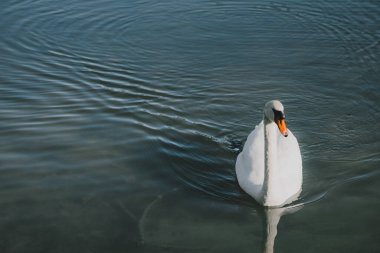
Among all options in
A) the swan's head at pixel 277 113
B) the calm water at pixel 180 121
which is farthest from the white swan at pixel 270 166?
the calm water at pixel 180 121

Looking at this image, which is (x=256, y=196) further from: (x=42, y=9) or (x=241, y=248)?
(x=42, y=9)

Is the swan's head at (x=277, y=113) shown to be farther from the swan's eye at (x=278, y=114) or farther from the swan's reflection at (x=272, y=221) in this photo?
the swan's reflection at (x=272, y=221)

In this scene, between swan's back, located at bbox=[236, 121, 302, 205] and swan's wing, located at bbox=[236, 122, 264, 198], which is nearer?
swan's back, located at bbox=[236, 121, 302, 205]

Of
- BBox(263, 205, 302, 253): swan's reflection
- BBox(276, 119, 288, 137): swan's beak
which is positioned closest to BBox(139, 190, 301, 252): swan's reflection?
BBox(263, 205, 302, 253): swan's reflection

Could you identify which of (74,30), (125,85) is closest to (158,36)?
(74,30)

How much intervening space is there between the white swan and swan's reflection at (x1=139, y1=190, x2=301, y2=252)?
228 mm

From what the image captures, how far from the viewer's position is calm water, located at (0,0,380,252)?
7.62m

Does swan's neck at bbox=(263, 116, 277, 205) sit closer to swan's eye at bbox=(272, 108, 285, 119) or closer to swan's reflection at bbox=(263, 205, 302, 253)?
swan's reflection at bbox=(263, 205, 302, 253)

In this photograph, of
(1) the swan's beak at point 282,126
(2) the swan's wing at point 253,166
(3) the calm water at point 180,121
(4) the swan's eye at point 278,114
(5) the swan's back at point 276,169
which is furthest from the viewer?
(2) the swan's wing at point 253,166

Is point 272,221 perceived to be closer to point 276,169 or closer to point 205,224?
point 276,169

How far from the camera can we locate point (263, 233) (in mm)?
7535

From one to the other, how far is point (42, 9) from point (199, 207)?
10938mm

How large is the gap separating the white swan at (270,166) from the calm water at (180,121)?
19cm

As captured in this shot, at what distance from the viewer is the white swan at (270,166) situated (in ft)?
25.5
